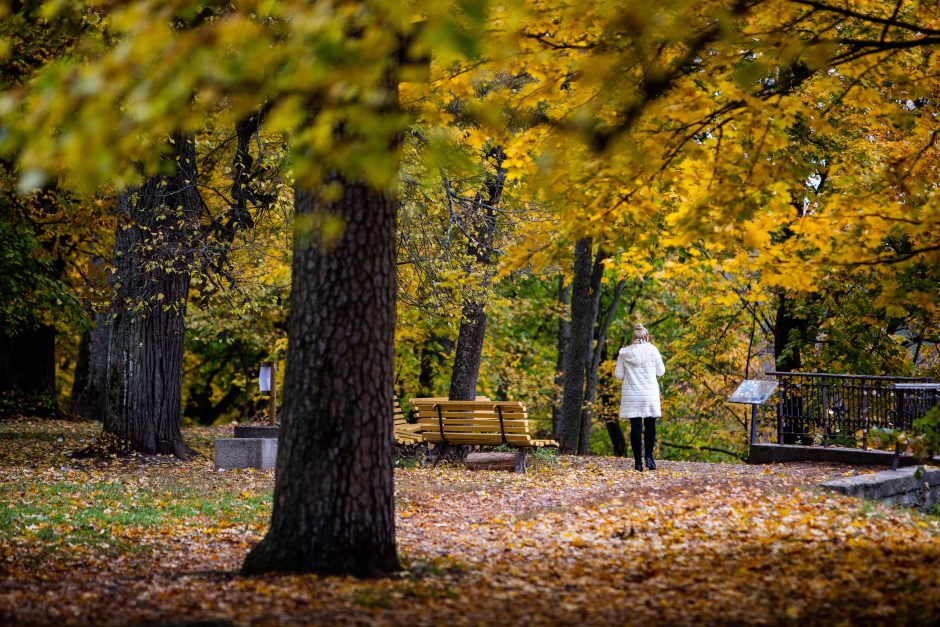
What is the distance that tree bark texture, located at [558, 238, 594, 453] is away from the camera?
56.6 ft

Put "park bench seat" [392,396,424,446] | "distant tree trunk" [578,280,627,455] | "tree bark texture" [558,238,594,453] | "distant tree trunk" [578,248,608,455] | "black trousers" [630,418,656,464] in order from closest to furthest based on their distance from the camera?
"black trousers" [630,418,656,464] → "park bench seat" [392,396,424,446] → "tree bark texture" [558,238,594,453] → "distant tree trunk" [578,248,608,455] → "distant tree trunk" [578,280,627,455]

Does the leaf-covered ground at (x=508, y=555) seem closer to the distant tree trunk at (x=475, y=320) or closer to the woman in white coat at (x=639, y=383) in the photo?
the woman in white coat at (x=639, y=383)

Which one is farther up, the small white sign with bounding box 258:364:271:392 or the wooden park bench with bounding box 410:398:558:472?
the small white sign with bounding box 258:364:271:392

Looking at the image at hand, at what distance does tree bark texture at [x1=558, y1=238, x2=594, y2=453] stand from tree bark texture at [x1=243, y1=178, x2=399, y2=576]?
11.4 meters

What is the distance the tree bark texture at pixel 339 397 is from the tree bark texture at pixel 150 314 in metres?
7.89

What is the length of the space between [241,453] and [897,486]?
27.4 feet

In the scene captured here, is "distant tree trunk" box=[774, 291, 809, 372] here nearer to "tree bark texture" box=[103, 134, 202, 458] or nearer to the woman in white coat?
the woman in white coat

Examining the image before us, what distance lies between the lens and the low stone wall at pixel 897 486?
31.3ft

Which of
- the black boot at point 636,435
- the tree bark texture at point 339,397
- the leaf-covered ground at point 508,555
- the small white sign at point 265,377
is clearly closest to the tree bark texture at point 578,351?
the black boot at point 636,435

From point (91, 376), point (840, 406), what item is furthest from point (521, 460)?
point (91, 376)

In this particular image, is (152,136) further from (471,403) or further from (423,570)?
(423,570)

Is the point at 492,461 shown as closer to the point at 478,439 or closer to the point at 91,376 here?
the point at 478,439

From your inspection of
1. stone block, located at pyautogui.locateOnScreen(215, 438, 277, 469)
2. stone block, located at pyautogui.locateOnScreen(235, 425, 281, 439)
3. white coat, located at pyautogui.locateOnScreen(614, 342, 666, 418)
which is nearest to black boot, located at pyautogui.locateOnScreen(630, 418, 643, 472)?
white coat, located at pyautogui.locateOnScreen(614, 342, 666, 418)

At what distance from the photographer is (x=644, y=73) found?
7.34 metres
